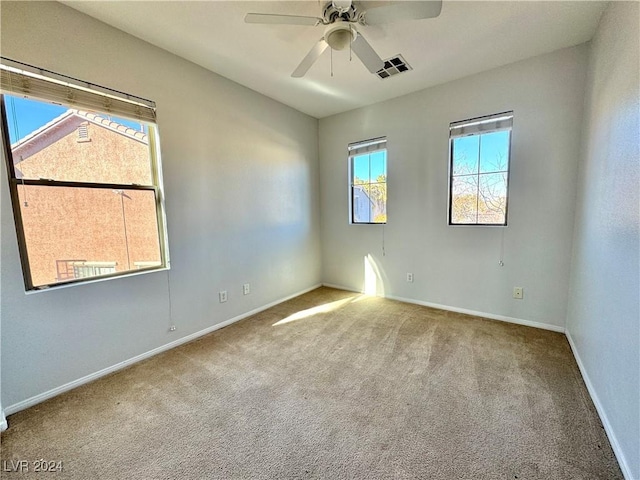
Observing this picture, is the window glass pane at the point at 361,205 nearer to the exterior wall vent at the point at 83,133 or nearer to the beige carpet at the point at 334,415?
the beige carpet at the point at 334,415

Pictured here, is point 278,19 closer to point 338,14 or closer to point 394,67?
point 338,14

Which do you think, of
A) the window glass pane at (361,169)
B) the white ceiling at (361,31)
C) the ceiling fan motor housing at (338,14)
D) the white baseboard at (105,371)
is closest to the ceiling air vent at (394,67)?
the white ceiling at (361,31)

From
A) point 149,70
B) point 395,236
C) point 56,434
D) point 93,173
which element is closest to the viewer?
point 56,434

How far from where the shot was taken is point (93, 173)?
6.48 ft

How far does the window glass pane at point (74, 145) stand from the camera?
5.49ft

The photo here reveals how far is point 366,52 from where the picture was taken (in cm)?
181

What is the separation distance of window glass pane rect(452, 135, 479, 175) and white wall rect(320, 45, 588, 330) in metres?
0.12

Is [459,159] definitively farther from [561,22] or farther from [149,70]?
[149,70]

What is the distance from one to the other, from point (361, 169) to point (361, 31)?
187cm

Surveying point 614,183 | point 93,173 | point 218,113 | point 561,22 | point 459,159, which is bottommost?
point 614,183

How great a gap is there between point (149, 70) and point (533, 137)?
3571mm

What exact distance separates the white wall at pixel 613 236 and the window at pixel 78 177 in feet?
10.4

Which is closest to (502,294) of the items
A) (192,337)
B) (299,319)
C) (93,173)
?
(299,319)

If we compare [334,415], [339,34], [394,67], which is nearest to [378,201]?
[394,67]
